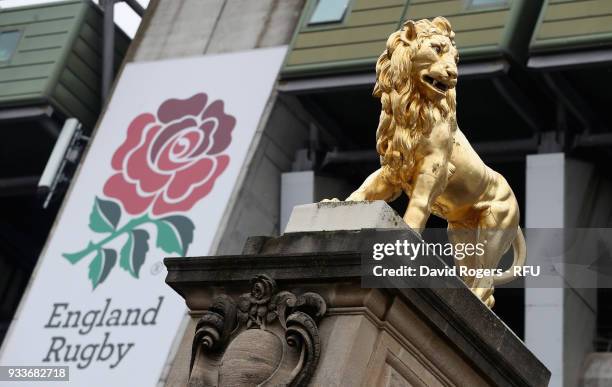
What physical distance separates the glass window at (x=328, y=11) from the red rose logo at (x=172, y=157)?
7.70ft

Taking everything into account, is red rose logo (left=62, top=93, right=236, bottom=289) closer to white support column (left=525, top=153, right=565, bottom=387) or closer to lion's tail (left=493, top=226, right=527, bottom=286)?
white support column (left=525, top=153, right=565, bottom=387)

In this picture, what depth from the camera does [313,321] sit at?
1320cm

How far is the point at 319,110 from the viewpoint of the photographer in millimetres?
36406

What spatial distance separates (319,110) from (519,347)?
2163 centimetres

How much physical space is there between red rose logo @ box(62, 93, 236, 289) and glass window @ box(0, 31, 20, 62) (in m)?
4.25

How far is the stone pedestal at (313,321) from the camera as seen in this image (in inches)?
516

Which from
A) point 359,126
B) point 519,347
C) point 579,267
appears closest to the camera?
point 519,347

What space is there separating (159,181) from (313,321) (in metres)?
22.5

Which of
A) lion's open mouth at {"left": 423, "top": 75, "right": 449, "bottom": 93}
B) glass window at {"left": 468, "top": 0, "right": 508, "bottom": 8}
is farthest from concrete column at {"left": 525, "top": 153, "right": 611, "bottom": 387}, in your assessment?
lion's open mouth at {"left": 423, "top": 75, "right": 449, "bottom": 93}

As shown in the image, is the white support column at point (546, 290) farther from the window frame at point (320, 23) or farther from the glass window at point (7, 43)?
the glass window at point (7, 43)

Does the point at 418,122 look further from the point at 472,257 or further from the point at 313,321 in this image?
the point at 313,321

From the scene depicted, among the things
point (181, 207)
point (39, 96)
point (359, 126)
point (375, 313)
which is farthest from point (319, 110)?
point (375, 313)

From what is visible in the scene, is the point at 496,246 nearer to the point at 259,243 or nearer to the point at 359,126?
the point at 259,243

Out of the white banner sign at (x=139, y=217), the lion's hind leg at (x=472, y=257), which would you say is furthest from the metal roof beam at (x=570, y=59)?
the lion's hind leg at (x=472, y=257)
